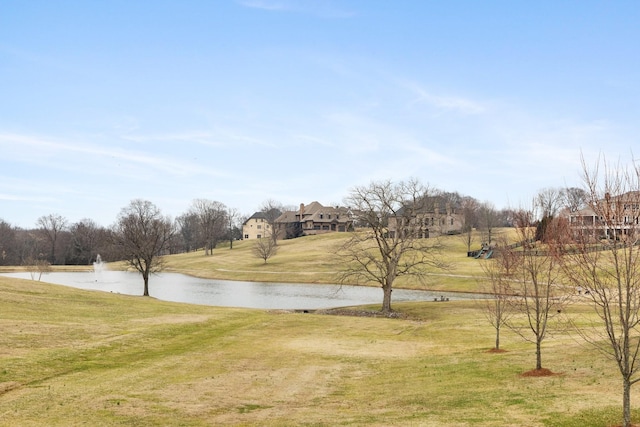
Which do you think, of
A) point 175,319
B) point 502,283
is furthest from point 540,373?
point 175,319

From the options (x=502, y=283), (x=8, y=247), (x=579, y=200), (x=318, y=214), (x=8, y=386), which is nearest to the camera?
(x=8, y=386)

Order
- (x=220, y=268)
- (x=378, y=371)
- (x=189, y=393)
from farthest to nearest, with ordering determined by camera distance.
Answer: (x=220, y=268) < (x=378, y=371) < (x=189, y=393)

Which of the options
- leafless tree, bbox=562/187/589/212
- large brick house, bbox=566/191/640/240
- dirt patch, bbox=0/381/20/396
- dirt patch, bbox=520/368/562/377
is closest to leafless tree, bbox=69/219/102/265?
leafless tree, bbox=562/187/589/212

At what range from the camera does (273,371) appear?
2833 centimetres

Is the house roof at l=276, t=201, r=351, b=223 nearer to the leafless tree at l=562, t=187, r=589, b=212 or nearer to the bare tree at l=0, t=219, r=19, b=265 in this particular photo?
the bare tree at l=0, t=219, r=19, b=265

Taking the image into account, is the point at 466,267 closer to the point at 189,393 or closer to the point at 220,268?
the point at 220,268

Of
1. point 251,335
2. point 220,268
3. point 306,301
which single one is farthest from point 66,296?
point 220,268

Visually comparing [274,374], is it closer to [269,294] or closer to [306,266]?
[269,294]

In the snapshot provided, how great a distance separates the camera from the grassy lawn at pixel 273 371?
749 inches

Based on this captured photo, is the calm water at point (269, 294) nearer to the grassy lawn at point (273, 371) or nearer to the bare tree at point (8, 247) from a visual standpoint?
the grassy lawn at point (273, 371)

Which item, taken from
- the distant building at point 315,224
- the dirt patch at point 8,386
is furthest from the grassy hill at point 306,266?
the dirt patch at point 8,386

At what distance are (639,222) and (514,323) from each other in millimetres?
30680

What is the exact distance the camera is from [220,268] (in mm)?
132500

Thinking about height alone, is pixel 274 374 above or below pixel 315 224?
below
